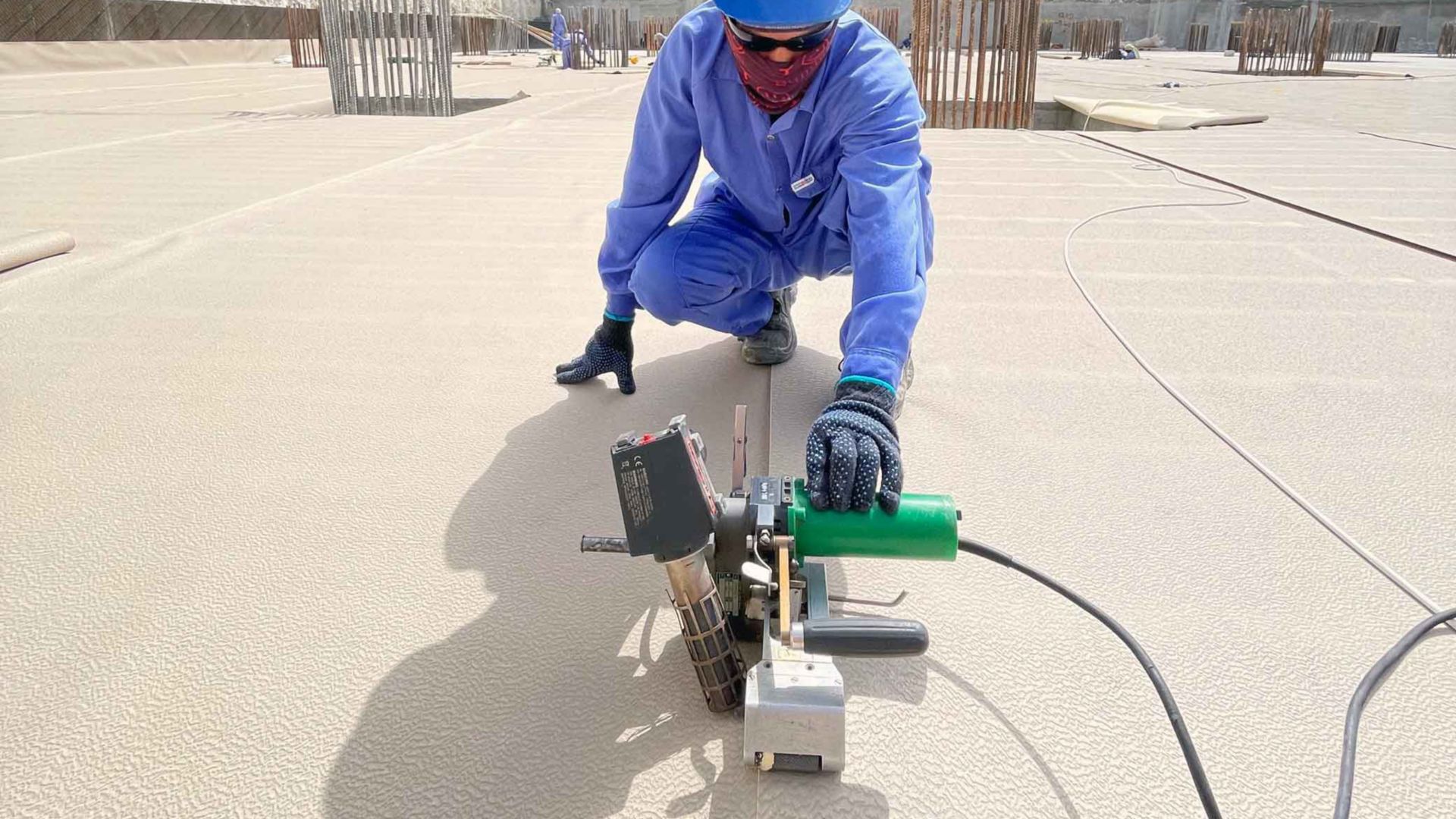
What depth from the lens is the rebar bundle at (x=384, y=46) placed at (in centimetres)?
632

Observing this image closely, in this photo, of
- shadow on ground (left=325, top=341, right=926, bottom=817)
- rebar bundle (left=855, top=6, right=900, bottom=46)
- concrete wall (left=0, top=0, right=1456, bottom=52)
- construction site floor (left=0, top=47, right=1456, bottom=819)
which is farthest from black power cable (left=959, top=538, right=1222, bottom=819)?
concrete wall (left=0, top=0, right=1456, bottom=52)

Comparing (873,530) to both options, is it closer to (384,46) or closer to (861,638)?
(861,638)

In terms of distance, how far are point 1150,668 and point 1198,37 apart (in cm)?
2538

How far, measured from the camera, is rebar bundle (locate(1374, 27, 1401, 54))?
19.3 metres

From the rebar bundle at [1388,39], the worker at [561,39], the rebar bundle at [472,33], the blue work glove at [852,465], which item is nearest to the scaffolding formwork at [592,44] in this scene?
the worker at [561,39]

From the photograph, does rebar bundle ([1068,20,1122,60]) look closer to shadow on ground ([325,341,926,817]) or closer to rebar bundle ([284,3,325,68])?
rebar bundle ([284,3,325,68])

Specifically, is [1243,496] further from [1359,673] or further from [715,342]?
[715,342]

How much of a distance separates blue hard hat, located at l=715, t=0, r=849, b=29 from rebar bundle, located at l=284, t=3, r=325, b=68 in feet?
42.5

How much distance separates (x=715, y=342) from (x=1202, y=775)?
1.39 m

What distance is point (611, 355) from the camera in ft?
5.61

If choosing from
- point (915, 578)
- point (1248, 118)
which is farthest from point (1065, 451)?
point (1248, 118)

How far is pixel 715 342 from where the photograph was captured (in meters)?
2.04

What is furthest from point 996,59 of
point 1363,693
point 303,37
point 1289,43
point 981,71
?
point 303,37

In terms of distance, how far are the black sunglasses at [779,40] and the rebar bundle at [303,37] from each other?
12896mm
